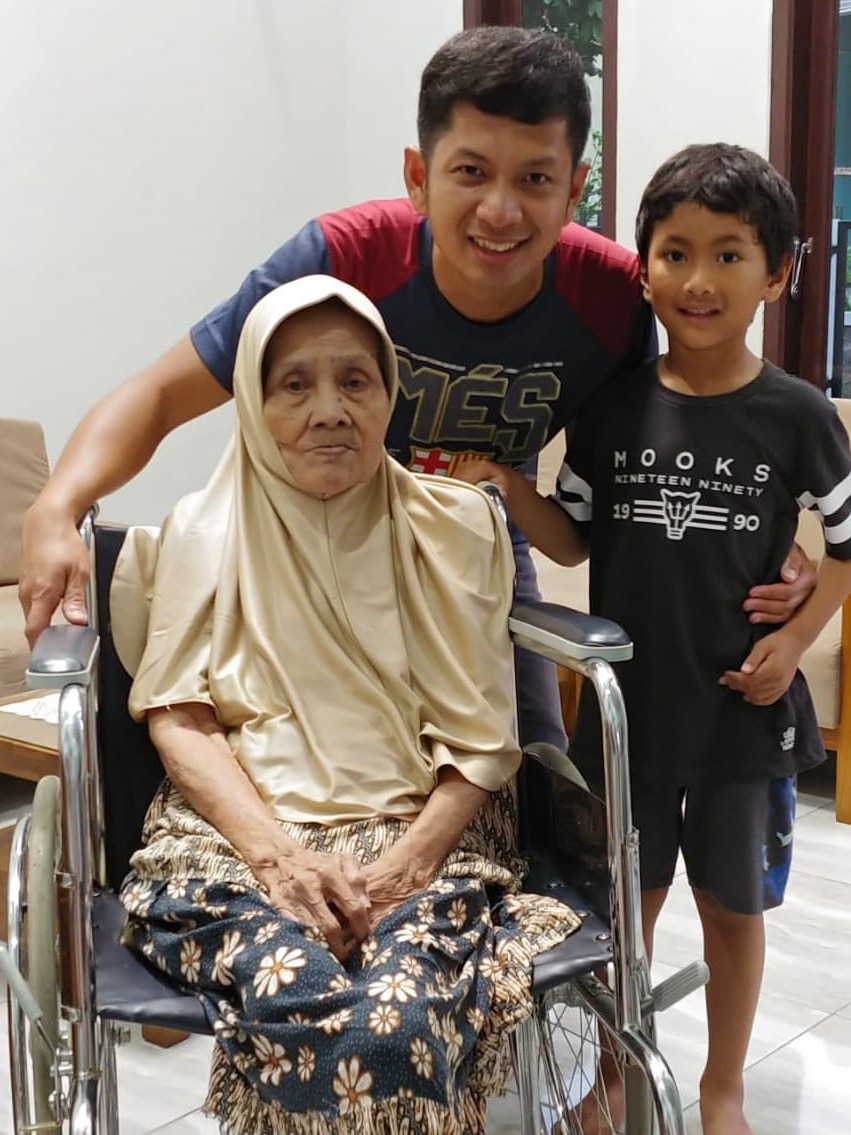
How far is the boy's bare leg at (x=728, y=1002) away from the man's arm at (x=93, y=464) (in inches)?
36.7

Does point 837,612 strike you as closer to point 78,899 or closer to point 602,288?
point 602,288

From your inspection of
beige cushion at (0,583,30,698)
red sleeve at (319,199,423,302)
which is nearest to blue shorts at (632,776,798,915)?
red sleeve at (319,199,423,302)

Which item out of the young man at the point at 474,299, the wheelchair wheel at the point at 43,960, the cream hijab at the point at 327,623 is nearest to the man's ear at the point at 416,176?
the young man at the point at 474,299

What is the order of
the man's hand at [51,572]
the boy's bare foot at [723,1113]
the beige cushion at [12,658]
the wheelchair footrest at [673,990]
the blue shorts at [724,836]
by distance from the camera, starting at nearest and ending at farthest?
the wheelchair footrest at [673,990] < the man's hand at [51,572] < the blue shorts at [724,836] < the boy's bare foot at [723,1113] < the beige cushion at [12,658]

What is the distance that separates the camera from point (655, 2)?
418 cm

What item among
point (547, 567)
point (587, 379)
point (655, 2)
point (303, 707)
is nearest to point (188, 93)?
point (655, 2)

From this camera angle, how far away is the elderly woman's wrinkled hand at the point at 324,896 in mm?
1457

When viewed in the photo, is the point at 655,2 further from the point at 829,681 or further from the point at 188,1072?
the point at 188,1072

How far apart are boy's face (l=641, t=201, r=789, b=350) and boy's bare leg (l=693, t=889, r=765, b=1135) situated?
2.43ft

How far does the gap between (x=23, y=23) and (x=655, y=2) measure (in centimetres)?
185

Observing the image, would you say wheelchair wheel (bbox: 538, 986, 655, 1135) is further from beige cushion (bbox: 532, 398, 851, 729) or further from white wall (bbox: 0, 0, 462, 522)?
white wall (bbox: 0, 0, 462, 522)

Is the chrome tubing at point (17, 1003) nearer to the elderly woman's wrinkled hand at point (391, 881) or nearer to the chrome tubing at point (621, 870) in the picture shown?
the elderly woman's wrinkled hand at point (391, 881)

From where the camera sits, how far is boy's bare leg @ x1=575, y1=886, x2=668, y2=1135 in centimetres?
196

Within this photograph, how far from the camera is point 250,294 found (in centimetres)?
189
